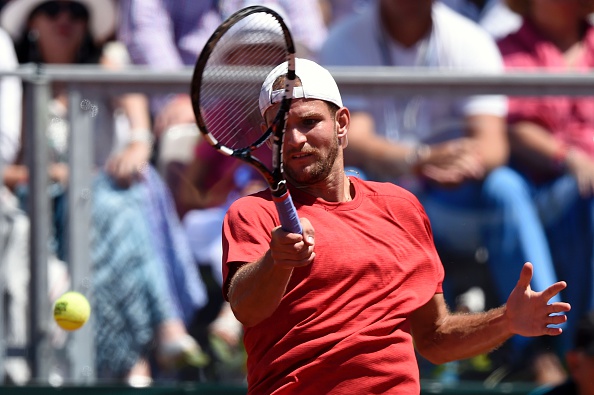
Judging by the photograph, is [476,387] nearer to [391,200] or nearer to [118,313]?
[118,313]

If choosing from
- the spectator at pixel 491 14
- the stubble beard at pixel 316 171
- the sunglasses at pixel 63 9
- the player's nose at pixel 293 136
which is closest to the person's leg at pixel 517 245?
the spectator at pixel 491 14

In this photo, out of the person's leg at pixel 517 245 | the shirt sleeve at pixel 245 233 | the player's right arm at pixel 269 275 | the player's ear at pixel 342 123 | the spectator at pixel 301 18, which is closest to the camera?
the player's right arm at pixel 269 275

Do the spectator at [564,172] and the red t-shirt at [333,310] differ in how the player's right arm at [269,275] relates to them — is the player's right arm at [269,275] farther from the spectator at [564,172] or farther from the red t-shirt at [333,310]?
the spectator at [564,172]

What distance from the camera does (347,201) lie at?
3479 millimetres

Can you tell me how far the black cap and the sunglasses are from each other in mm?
3708

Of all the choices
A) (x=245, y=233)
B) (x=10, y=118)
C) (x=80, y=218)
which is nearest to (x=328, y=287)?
(x=245, y=233)

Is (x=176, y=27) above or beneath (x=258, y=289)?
above

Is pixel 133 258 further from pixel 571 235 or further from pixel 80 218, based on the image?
pixel 571 235

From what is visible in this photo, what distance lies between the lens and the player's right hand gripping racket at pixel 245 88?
301cm

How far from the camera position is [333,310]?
3.24 meters

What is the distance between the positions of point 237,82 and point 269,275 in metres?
0.95

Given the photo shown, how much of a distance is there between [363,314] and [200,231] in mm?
2388

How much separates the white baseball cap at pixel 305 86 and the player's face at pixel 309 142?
0.02 m

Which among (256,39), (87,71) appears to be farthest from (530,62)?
(256,39)
